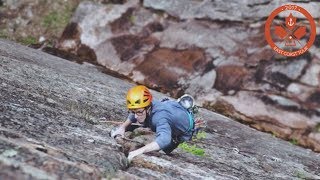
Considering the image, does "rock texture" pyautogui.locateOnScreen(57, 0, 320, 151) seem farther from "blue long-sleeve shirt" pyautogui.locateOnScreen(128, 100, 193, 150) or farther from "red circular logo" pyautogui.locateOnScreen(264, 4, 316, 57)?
"blue long-sleeve shirt" pyautogui.locateOnScreen(128, 100, 193, 150)

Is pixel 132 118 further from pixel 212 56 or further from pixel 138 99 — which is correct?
pixel 212 56

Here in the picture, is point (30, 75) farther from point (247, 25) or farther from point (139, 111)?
point (247, 25)

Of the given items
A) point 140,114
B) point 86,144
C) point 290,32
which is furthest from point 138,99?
point 290,32

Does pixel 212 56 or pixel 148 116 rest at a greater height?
pixel 148 116

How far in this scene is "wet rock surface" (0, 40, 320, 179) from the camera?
20.5 ft

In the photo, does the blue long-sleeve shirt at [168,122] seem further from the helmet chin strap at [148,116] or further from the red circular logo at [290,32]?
the red circular logo at [290,32]

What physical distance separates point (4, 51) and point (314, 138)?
41.3ft

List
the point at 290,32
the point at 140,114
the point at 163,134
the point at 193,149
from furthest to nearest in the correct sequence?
the point at 290,32 < the point at 193,149 < the point at 140,114 < the point at 163,134

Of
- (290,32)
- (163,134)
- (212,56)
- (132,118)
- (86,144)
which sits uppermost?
(290,32)

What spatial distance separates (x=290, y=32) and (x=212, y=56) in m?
3.76

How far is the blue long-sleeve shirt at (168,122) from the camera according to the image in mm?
8414

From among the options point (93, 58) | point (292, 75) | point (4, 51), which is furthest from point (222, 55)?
point (4, 51)

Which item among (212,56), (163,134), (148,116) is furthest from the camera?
(212,56)

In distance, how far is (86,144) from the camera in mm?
7809
